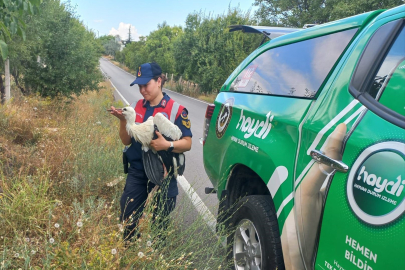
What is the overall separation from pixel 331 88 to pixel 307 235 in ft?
2.70

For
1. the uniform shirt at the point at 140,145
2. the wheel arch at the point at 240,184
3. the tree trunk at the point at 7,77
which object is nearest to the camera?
the wheel arch at the point at 240,184

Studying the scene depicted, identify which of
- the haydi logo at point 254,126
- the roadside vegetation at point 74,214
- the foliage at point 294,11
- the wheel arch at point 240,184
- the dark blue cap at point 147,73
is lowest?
the roadside vegetation at point 74,214

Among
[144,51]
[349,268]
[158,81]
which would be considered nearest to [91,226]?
[158,81]

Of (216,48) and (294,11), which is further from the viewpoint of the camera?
(294,11)

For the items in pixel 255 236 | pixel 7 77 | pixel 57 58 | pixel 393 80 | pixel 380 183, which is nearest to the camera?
pixel 380 183

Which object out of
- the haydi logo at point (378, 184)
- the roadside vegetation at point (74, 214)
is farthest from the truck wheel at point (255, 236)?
the haydi logo at point (378, 184)

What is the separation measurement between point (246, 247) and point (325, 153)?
1.05 m

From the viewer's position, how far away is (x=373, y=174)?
1.38 metres

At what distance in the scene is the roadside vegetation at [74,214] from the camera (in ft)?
6.70

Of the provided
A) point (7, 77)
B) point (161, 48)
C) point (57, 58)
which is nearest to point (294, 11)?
point (161, 48)

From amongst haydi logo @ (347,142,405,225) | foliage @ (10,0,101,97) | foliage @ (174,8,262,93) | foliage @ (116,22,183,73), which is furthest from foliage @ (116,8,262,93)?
haydi logo @ (347,142,405,225)

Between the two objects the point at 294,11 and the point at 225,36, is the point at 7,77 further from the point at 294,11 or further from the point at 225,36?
the point at 294,11

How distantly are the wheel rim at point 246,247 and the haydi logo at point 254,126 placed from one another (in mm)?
623

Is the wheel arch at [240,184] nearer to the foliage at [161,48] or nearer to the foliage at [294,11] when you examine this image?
the foliage at [294,11]
